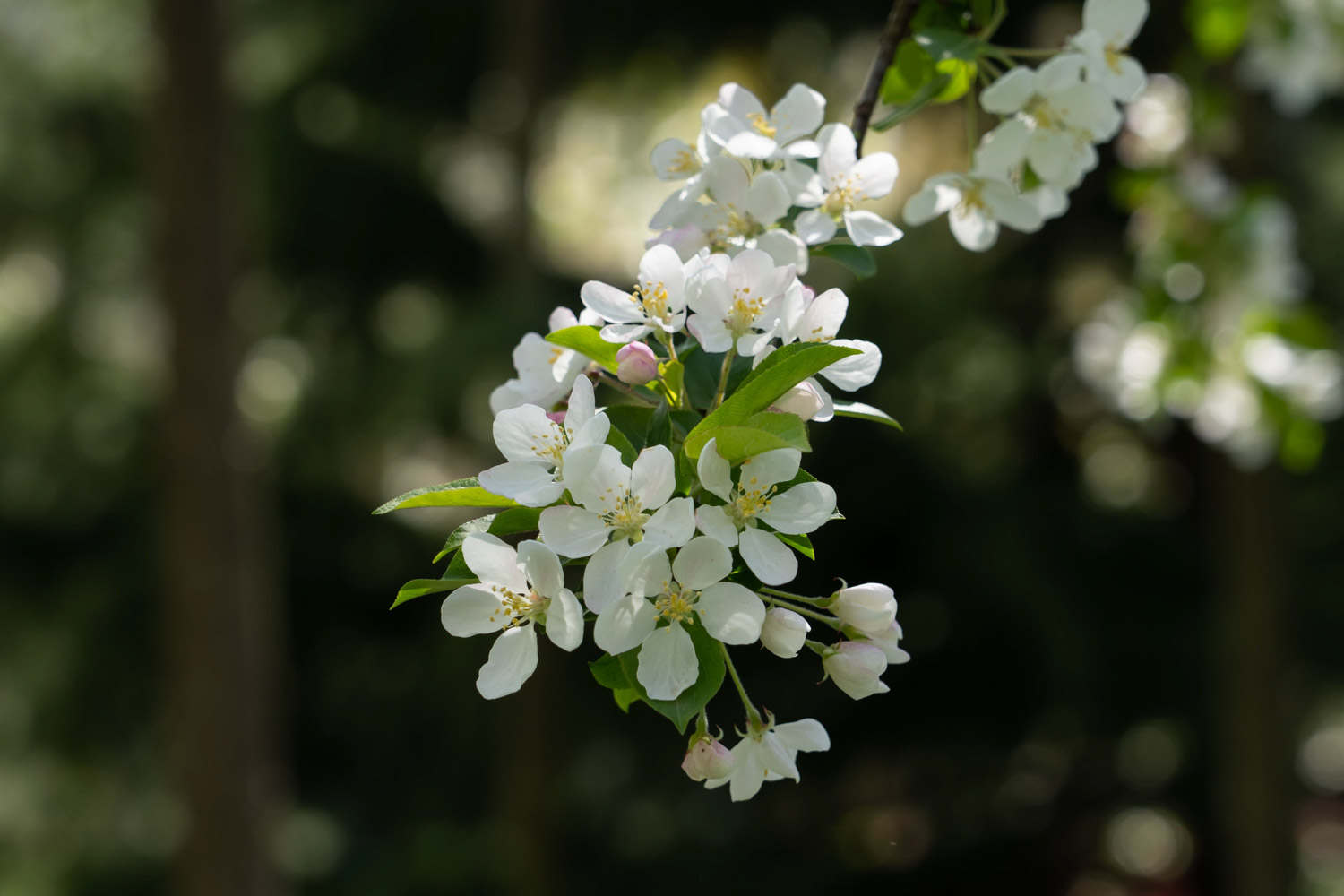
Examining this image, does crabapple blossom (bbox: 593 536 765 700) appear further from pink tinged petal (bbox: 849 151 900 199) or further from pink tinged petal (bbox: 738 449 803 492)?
pink tinged petal (bbox: 849 151 900 199)

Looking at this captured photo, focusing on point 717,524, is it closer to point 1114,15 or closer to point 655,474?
point 655,474

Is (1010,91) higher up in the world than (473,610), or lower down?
higher up

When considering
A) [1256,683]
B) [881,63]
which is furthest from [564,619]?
[1256,683]

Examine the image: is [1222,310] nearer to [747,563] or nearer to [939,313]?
[747,563]

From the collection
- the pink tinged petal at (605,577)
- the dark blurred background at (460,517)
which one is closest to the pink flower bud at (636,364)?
the pink tinged petal at (605,577)

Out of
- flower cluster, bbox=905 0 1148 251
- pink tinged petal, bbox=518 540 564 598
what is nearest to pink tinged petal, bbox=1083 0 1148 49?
flower cluster, bbox=905 0 1148 251

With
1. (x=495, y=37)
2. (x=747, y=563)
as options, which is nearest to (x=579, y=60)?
(x=495, y=37)
